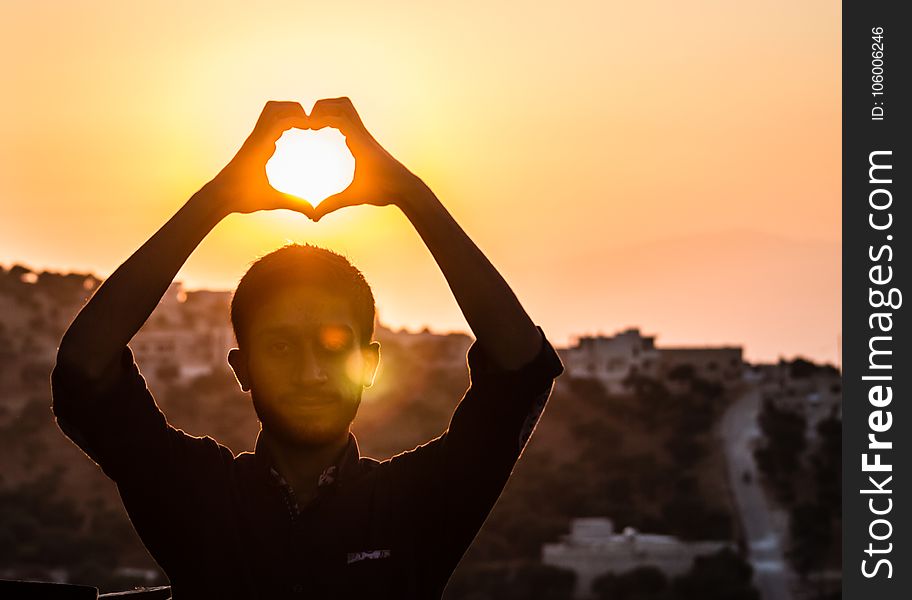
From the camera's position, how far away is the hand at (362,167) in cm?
386

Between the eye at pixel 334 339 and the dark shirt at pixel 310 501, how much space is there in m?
0.27

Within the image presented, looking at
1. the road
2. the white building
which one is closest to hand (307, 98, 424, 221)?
the road

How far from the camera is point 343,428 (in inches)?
152

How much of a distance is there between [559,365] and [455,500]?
380 millimetres

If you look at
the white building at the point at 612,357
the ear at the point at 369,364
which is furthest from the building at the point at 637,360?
the ear at the point at 369,364

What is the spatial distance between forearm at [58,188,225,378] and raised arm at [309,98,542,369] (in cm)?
27

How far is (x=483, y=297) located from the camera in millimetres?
3768

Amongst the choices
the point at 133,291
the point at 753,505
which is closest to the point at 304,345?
the point at 133,291

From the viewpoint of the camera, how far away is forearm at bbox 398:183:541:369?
3768mm

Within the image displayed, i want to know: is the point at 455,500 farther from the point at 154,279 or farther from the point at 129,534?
the point at 129,534

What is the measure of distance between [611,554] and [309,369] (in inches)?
3255

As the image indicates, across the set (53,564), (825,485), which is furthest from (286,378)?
(825,485)

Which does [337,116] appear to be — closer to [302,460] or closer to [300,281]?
[300,281]

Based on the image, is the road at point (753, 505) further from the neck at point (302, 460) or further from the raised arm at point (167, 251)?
the raised arm at point (167, 251)
